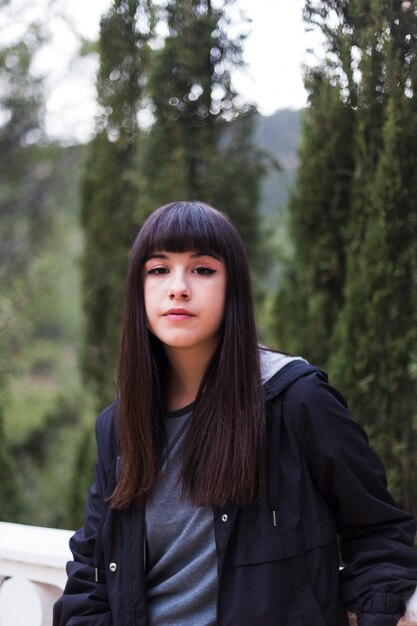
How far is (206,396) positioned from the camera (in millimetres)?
1755

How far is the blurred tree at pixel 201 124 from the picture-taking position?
2.97m

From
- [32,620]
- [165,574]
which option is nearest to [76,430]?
[32,620]

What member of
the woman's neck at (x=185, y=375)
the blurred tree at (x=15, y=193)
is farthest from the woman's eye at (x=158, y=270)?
the blurred tree at (x=15, y=193)

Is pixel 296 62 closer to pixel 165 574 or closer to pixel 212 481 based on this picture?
pixel 212 481

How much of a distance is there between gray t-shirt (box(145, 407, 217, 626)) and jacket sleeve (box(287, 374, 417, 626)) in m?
0.31

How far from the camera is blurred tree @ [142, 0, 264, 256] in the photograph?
297cm

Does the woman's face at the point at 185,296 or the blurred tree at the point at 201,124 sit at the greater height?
the blurred tree at the point at 201,124

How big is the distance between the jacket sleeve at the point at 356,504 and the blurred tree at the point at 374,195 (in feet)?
2.74

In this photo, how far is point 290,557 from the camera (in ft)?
5.03

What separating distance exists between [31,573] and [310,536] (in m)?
0.95

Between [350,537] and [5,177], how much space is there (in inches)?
207

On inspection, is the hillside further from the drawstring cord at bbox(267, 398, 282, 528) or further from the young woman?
the drawstring cord at bbox(267, 398, 282, 528)

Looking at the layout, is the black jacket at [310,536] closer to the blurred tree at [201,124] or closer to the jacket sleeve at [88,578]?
the jacket sleeve at [88,578]

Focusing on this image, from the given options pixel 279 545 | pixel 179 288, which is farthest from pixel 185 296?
pixel 279 545
